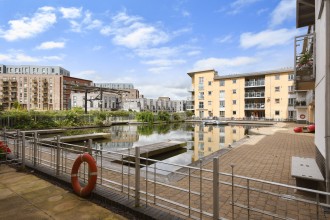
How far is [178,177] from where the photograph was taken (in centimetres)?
645

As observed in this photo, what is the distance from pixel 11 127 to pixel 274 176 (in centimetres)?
2566

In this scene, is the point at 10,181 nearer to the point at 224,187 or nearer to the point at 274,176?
the point at 224,187

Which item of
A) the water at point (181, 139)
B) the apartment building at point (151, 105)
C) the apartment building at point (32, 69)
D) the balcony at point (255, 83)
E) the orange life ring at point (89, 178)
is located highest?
the apartment building at point (32, 69)

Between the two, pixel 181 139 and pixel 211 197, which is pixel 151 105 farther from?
pixel 211 197

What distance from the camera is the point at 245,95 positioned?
1991 inches

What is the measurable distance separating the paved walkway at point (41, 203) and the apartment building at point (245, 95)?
4627cm

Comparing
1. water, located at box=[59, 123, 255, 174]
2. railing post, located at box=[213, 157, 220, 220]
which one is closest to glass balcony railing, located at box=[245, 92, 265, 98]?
water, located at box=[59, 123, 255, 174]

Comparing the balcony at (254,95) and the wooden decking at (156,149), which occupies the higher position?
the balcony at (254,95)

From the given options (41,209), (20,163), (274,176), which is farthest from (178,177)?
(20,163)

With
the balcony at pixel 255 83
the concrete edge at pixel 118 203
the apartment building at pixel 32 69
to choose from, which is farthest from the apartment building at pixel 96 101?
the concrete edge at pixel 118 203

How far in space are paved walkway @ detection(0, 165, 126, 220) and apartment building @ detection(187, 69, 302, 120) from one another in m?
46.3

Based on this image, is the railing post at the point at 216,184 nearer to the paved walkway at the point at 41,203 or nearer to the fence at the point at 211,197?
the fence at the point at 211,197

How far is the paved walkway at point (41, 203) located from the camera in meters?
4.00

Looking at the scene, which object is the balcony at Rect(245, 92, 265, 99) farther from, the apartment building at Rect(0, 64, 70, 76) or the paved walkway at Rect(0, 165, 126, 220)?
the apartment building at Rect(0, 64, 70, 76)
